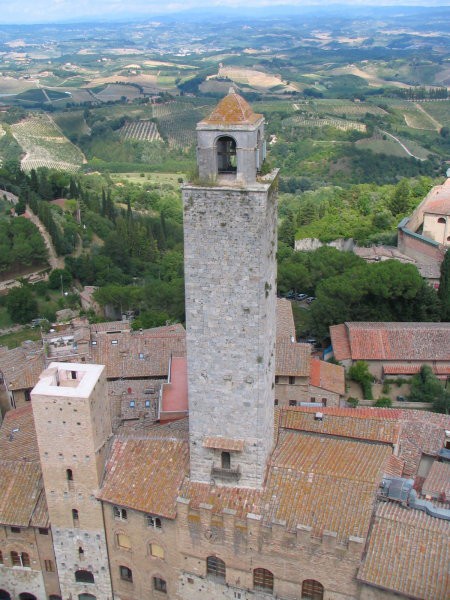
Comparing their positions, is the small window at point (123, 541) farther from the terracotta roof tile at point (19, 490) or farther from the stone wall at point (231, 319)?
the stone wall at point (231, 319)

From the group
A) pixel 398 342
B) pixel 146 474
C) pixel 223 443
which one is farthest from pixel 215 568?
pixel 398 342

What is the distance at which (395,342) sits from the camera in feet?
141

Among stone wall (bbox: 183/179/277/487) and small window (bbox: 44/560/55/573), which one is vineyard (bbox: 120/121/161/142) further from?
stone wall (bbox: 183/179/277/487)

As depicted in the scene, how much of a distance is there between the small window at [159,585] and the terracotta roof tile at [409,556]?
876 centimetres

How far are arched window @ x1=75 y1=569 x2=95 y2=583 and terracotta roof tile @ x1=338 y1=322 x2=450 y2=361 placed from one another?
22816 millimetres

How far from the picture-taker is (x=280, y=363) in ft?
123

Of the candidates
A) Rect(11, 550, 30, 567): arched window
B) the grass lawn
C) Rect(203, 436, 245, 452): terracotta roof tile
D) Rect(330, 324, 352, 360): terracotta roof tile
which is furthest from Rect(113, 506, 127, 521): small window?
the grass lawn

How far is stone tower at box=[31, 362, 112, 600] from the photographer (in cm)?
2403

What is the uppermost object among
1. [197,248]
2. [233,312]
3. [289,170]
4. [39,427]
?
[197,248]

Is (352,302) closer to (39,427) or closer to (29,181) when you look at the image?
(39,427)

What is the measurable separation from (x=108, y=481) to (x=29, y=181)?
66254 millimetres

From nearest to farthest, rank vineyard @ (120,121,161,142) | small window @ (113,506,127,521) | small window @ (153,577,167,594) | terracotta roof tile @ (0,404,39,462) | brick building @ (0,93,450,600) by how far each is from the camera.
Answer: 1. brick building @ (0,93,450,600)
2. small window @ (113,506,127,521)
3. small window @ (153,577,167,594)
4. terracotta roof tile @ (0,404,39,462)
5. vineyard @ (120,121,161,142)

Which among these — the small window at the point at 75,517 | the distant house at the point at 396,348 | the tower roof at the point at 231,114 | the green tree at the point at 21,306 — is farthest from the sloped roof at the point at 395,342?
the green tree at the point at 21,306

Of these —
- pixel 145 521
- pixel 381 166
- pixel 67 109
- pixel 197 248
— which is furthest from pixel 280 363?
pixel 67 109
